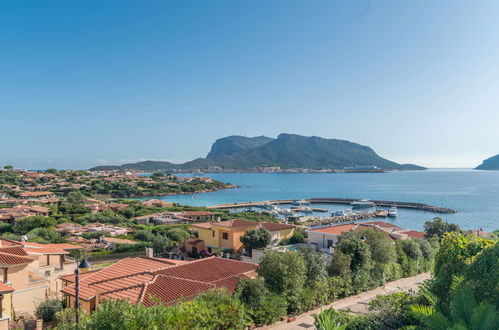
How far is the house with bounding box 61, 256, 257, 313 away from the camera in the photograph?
33.5 feet

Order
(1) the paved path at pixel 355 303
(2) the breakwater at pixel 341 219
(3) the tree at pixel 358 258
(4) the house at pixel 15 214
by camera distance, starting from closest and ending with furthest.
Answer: (1) the paved path at pixel 355 303 < (3) the tree at pixel 358 258 < (4) the house at pixel 15 214 < (2) the breakwater at pixel 341 219

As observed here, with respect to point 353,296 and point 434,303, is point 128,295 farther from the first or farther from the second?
point 353,296

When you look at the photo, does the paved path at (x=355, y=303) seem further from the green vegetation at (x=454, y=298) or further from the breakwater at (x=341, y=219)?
the breakwater at (x=341, y=219)

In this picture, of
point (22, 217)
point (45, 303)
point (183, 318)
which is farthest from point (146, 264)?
point (22, 217)

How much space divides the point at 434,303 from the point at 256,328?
564cm

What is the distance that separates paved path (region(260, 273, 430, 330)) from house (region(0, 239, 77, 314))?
8.68m

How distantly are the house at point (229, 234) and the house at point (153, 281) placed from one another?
926cm

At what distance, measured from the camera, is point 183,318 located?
7727 mm

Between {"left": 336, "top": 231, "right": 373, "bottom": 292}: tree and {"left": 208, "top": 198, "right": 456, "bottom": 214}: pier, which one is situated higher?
{"left": 336, "top": 231, "right": 373, "bottom": 292}: tree

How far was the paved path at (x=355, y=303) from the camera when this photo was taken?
10688 millimetres

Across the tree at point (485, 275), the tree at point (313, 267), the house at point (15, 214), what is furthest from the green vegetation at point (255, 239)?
the house at point (15, 214)

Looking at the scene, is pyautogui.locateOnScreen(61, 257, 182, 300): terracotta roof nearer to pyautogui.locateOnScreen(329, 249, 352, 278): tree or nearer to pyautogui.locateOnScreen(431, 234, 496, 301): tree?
pyautogui.locateOnScreen(329, 249, 352, 278): tree

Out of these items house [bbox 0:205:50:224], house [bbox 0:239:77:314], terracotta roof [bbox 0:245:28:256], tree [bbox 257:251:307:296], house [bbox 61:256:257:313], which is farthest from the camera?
house [bbox 0:205:50:224]

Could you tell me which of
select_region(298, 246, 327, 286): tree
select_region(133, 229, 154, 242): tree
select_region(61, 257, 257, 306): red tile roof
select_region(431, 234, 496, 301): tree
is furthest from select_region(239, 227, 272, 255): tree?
select_region(431, 234, 496, 301): tree
